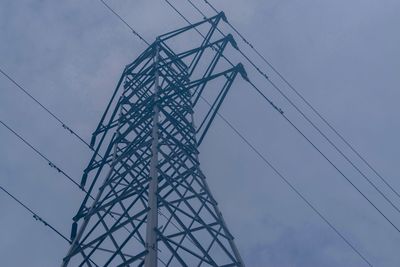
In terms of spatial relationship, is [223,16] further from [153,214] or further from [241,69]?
[153,214]

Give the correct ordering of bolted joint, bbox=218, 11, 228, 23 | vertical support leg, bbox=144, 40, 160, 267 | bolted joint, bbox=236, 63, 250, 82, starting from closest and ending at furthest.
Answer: vertical support leg, bbox=144, 40, 160, 267
bolted joint, bbox=236, 63, 250, 82
bolted joint, bbox=218, 11, 228, 23

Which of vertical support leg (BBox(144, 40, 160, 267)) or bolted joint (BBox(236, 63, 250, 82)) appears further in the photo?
bolted joint (BBox(236, 63, 250, 82))

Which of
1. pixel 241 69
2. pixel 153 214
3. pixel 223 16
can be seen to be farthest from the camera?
pixel 223 16

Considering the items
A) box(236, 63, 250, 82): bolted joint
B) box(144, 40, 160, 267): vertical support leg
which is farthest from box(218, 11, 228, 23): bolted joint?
box(144, 40, 160, 267): vertical support leg

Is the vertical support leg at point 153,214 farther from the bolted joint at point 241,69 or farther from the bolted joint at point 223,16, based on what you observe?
the bolted joint at point 223,16

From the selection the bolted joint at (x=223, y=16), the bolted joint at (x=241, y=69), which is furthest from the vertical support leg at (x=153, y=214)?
the bolted joint at (x=223, y=16)

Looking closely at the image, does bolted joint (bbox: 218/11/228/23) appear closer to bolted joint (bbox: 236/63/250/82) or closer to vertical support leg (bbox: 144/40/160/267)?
bolted joint (bbox: 236/63/250/82)

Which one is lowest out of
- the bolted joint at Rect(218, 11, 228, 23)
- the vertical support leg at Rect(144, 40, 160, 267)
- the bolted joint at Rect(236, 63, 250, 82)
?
the vertical support leg at Rect(144, 40, 160, 267)

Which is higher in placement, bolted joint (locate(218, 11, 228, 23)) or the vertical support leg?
bolted joint (locate(218, 11, 228, 23))

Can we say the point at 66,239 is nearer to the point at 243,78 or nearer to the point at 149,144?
the point at 149,144

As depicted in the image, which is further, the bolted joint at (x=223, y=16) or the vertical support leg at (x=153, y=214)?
the bolted joint at (x=223, y=16)

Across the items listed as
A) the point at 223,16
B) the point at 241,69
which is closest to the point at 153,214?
the point at 241,69

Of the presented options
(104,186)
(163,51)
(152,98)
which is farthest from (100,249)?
(163,51)

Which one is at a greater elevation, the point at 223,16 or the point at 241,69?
the point at 223,16
